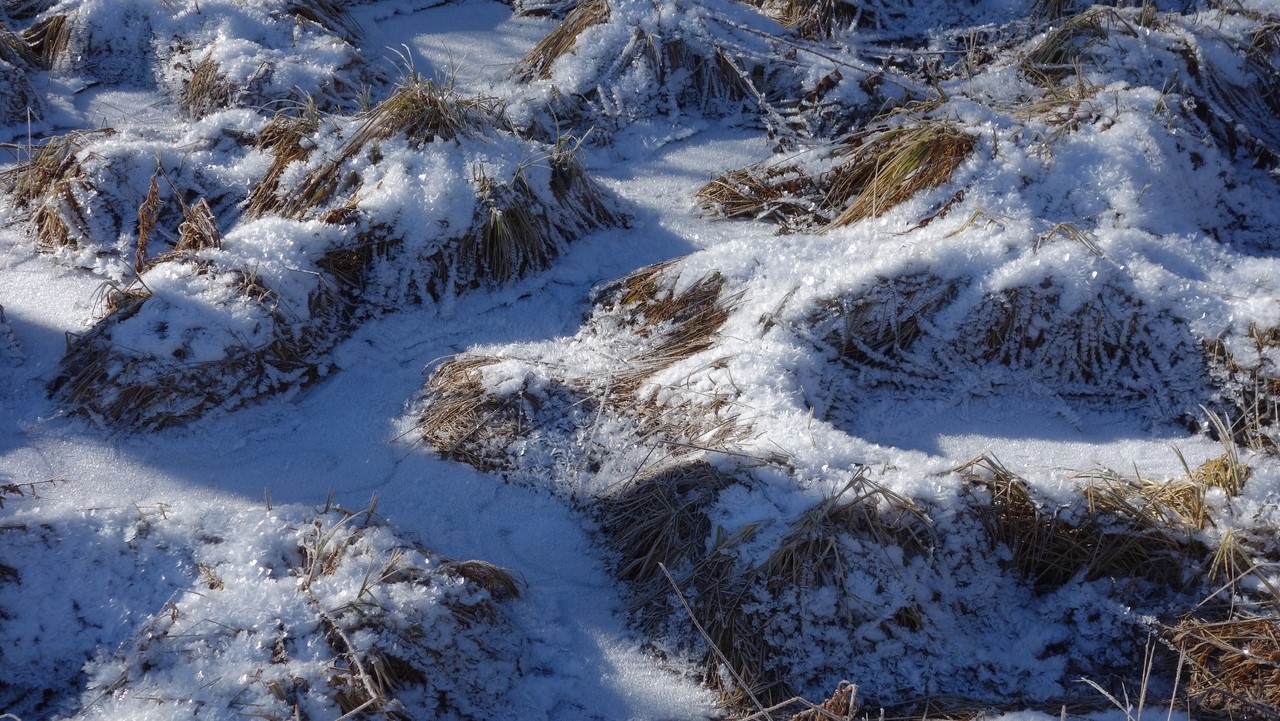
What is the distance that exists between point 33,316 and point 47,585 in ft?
4.53

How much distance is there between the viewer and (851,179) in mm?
3570

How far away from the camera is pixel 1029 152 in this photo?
330cm

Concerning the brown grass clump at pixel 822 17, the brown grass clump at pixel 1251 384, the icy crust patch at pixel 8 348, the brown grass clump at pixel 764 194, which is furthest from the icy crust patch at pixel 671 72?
the icy crust patch at pixel 8 348

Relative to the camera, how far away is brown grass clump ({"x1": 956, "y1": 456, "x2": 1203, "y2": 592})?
2.35 meters

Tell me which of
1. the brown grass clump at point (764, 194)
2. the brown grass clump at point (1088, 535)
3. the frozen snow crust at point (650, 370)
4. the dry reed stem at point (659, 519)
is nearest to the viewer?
the frozen snow crust at point (650, 370)

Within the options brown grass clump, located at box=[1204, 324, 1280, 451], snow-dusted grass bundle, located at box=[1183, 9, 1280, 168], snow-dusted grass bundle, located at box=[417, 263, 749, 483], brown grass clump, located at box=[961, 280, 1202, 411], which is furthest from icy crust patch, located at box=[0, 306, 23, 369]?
snow-dusted grass bundle, located at box=[1183, 9, 1280, 168]

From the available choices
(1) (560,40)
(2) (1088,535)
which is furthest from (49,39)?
(2) (1088,535)

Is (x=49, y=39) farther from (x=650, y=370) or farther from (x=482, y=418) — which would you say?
(x=650, y=370)

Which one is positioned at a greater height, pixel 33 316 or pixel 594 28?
pixel 594 28

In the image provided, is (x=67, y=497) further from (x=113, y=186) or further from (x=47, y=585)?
(x=113, y=186)

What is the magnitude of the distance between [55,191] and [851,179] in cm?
334

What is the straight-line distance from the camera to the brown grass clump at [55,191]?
3471mm

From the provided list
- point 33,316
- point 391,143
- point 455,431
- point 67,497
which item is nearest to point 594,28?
point 391,143

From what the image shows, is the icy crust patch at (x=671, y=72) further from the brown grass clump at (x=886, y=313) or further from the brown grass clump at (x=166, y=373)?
the brown grass clump at (x=166, y=373)
